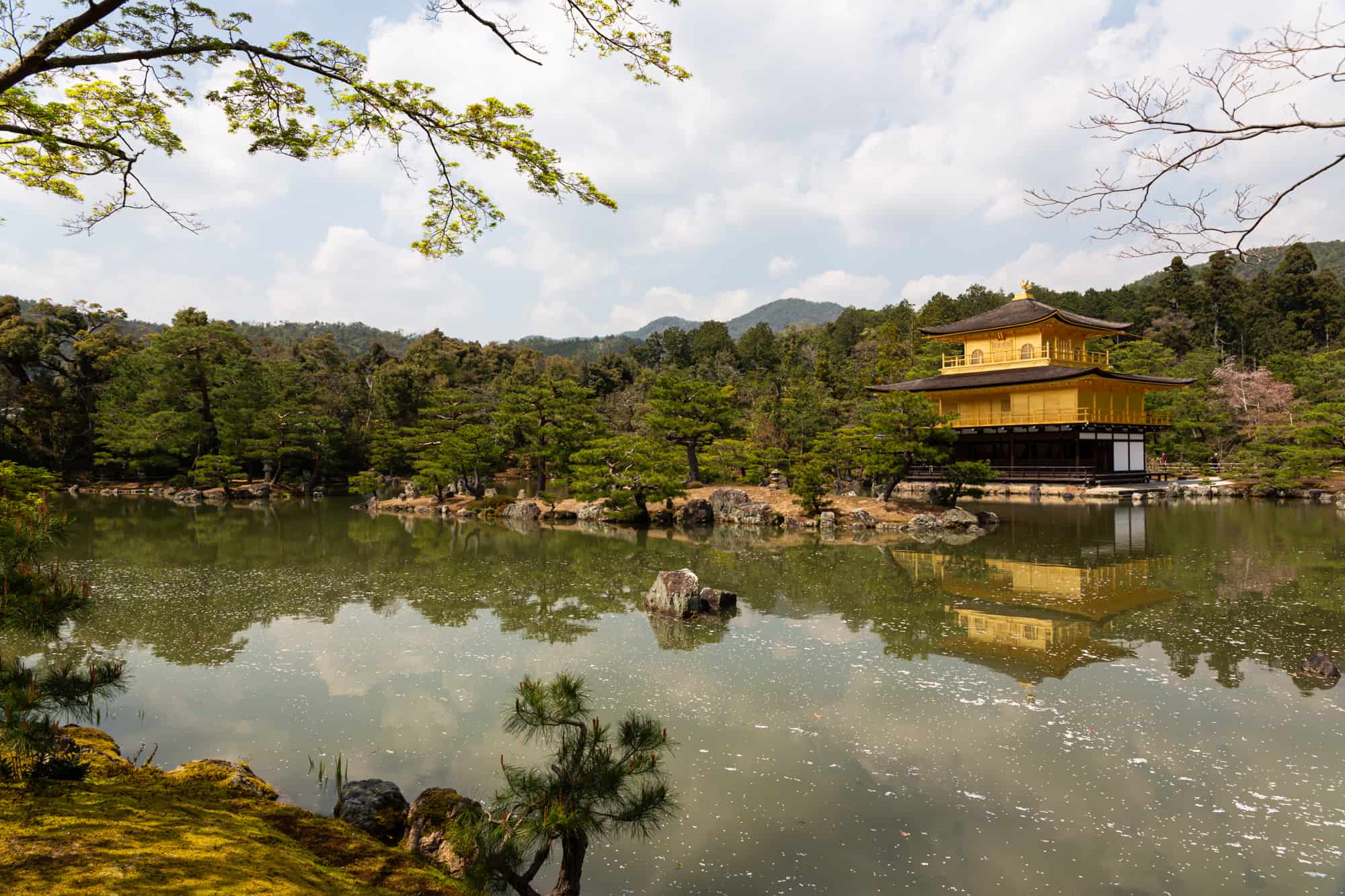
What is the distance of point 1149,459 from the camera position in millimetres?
31969

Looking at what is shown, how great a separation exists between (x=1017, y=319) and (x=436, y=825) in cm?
2876

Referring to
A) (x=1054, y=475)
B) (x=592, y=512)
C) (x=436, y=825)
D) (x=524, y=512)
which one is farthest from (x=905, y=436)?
(x=436, y=825)

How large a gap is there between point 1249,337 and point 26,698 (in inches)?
2275

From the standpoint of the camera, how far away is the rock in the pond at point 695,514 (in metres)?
18.7

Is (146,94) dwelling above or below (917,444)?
above

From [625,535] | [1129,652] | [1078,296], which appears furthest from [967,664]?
[1078,296]

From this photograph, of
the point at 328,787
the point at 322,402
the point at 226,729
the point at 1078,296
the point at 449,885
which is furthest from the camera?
the point at 1078,296

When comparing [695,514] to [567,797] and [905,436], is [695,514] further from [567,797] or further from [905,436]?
[567,797]

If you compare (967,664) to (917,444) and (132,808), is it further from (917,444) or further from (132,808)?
(917,444)

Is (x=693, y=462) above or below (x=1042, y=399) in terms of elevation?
below

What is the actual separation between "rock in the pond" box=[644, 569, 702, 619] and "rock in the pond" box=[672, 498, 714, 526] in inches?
378

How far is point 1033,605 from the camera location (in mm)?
8859

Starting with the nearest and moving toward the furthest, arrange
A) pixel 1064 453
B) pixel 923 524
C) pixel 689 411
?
pixel 923 524
pixel 689 411
pixel 1064 453

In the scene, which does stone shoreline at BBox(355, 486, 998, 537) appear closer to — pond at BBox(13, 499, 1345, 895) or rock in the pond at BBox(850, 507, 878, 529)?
rock in the pond at BBox(850, 507, 878, 529)
